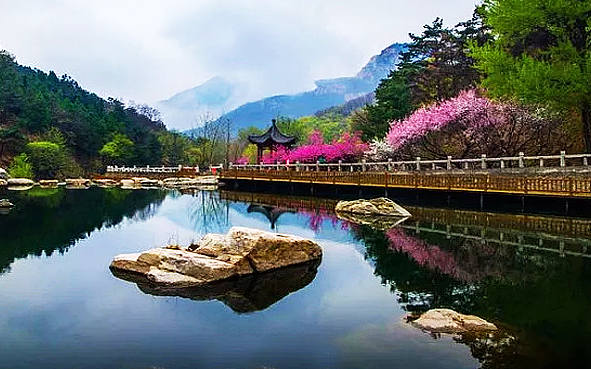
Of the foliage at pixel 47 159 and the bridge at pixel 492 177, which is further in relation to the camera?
the foliage at pixel 47 159

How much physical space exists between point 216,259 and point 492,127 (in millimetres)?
20834

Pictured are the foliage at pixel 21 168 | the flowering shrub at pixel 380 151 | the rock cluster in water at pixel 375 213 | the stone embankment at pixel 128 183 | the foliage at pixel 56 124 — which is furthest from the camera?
the foliage at pixel 56 124

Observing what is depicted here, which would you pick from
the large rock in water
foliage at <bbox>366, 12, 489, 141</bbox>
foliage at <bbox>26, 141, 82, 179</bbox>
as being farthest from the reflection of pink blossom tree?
foliage at <bbox>26, 141, 82, 179</bbox>

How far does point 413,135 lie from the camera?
101 feet

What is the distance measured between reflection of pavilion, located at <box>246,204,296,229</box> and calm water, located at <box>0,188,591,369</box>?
6328 mm

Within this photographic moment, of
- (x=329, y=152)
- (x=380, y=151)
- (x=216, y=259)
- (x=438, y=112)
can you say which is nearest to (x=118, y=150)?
(x=329, y=152)

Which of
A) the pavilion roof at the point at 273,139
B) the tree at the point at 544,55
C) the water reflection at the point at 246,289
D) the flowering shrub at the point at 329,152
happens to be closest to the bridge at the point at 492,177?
the tree at the point at 544,55

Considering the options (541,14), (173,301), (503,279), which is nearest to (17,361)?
(173,301)

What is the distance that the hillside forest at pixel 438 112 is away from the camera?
2095cm

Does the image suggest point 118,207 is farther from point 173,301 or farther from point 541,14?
point 541,14

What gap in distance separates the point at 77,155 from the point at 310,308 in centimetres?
6392

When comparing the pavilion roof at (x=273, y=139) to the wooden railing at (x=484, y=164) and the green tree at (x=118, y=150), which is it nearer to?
the wooden railing at (x=484, y=164)

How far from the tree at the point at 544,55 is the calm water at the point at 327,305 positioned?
6778 mm

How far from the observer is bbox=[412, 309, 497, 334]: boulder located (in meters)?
6.98
